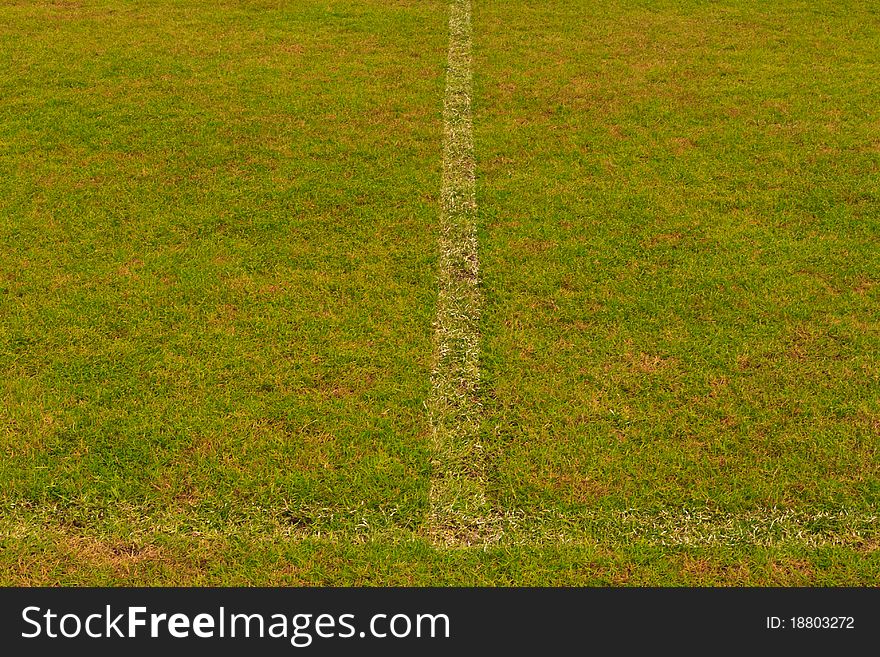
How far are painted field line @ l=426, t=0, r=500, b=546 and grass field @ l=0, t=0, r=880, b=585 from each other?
53 mm

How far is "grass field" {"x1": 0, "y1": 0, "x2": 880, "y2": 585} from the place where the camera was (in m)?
2.55

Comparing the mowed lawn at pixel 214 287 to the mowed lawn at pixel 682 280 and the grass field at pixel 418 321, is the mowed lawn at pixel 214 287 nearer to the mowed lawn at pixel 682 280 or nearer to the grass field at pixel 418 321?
the grass field at pixel 418 321

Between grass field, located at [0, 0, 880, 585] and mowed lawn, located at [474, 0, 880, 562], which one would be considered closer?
grass field, located at [0, 0, 880, 585]

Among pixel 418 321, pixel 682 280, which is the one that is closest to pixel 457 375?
pixel 418 321

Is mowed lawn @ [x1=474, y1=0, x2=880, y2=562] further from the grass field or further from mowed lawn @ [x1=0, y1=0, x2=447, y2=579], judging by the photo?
mowed lawn @ [x1=0, y1=0, x2=447, y2=579]

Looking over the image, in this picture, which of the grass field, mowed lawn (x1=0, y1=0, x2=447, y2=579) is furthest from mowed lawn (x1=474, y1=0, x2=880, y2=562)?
mowed lawn (x1=0, y1=0, x2=447, y2=579)

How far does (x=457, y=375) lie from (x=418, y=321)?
1.39ft

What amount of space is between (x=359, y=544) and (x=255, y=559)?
0.39 metres

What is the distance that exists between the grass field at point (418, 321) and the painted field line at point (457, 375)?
53 millimetres

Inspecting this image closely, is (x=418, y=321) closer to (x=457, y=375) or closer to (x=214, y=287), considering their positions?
(x=457, y=375)

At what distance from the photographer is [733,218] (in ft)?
13.5

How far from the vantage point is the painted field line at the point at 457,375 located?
2.62 metres
